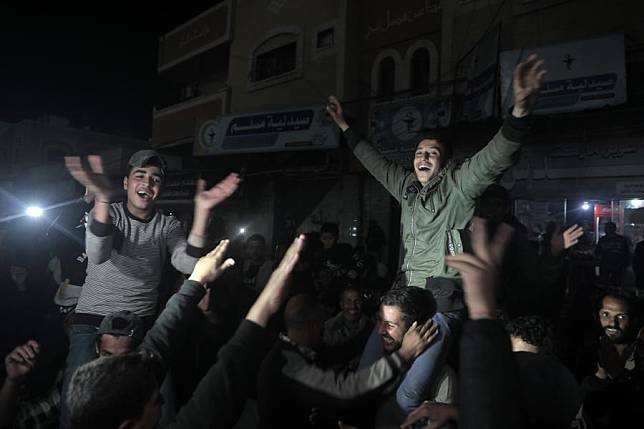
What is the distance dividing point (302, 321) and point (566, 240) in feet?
5.73

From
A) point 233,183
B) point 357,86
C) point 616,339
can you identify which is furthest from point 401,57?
point 233,183

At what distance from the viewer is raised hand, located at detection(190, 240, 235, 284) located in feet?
6.63

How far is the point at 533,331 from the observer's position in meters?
2.37

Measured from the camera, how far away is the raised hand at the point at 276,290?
1606 millimetres

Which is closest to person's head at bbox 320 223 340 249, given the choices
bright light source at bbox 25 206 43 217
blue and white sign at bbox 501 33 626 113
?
blue and white sign at bbox 501 33 626 113

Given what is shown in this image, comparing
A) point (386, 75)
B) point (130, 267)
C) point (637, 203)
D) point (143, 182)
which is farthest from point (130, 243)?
point (637, 203)

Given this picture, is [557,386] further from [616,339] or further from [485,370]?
[616,339]

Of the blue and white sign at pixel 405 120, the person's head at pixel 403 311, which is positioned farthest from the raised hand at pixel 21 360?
the blue and white sign at pixel 405 120

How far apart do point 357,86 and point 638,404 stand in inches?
398

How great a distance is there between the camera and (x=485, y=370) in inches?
46.9

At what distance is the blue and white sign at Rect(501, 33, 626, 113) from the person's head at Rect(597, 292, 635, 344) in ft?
13.0

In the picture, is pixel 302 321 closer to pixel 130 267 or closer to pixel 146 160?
pixel 130 267

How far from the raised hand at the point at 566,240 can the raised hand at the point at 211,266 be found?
207cm

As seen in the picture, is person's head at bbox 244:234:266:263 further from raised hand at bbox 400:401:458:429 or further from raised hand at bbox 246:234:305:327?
raised hand at bbox 246:234:305:327
